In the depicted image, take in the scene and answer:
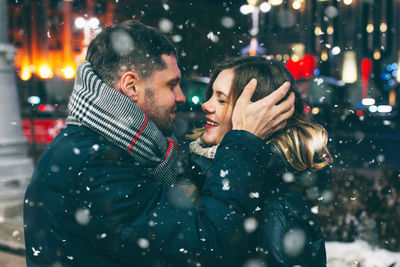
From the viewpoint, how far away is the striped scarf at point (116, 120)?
1715 millimetres

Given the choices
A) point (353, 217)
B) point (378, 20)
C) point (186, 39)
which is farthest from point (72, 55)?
point (353, 217)

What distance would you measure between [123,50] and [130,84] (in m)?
0.15

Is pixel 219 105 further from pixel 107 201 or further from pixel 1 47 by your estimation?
pixel 1 47

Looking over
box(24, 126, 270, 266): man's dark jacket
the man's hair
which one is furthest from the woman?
the man's hair

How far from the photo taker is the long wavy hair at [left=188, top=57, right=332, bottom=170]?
2084mm

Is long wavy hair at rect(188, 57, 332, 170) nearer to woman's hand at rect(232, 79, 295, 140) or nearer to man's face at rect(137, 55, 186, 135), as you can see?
woman's hand at rect(232, 79, 295, 140)

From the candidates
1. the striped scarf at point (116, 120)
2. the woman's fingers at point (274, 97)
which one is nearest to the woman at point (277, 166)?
the woman's fingers at point (274, 97)

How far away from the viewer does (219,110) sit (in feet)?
7.91

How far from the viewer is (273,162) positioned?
1.86 metres

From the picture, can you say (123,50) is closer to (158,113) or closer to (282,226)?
(158,113)

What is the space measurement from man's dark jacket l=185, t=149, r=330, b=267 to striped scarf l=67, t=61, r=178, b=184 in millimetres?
399

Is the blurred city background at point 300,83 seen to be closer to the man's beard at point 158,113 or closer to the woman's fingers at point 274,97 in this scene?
the woman's fingers at point 274,97

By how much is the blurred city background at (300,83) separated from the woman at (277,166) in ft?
0.56

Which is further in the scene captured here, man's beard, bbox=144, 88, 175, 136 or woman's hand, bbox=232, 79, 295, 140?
man's beard, bbox=144, 88, 175, 136
